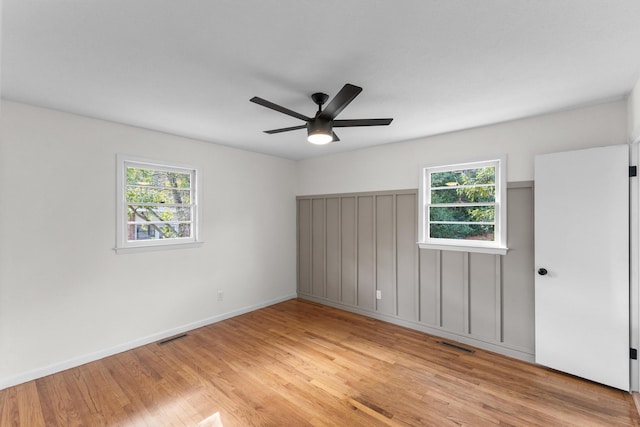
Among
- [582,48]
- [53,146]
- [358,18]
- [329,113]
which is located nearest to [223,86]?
[329,113]

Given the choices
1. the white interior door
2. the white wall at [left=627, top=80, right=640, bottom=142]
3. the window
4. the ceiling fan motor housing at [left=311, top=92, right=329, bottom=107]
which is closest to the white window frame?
the ceiling fan motor housing at [left=311, top=92, right=329, bottom=107]

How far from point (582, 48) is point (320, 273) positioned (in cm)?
404

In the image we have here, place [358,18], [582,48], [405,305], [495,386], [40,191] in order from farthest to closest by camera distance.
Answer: [405,305] → [40,191] → [495,386] → [582,48] → [358,18]

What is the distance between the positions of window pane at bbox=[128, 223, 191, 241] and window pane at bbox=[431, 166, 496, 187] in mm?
3365

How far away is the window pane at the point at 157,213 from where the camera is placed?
3.37 metres

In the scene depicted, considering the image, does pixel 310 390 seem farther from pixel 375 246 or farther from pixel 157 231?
pixel 157 231

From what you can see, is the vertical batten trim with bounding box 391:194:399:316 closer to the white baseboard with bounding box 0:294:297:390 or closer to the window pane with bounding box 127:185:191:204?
the white baseboard with bounding box 0:294:297:390

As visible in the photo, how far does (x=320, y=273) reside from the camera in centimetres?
486

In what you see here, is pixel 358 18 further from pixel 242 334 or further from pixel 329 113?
pixel 242 334

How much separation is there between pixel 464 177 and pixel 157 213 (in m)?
3.82

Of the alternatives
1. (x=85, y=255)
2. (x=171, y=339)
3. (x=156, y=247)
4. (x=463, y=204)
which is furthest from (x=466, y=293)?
(x=85, y=255)

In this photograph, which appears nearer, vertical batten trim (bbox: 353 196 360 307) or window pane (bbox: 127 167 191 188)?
window pane (bbox: 127 167 191 188)

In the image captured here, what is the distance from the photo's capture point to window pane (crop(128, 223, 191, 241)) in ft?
11.0

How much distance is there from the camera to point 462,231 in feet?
11.5
